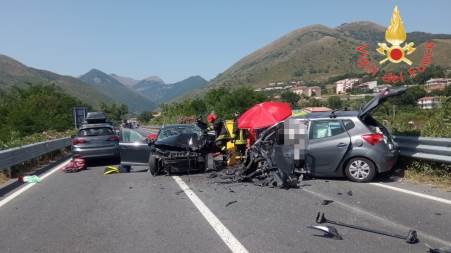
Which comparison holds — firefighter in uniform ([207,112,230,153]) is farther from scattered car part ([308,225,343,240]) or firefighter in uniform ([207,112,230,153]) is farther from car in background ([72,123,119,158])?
scattered car part ([308,225,343,240])

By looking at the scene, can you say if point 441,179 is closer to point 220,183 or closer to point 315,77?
point 220,183

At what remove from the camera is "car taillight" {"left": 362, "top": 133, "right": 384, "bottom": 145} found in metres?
9.82

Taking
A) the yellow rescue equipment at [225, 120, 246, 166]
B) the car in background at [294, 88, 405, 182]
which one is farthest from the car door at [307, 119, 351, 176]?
the yellow rescue equipment at [225, 120, 246, 166]

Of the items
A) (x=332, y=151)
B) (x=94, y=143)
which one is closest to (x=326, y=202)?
(x=332, y=151)

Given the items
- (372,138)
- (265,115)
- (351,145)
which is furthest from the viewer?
(265,115)

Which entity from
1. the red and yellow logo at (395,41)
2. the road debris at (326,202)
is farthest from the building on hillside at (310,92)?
the road debris at (326,202)

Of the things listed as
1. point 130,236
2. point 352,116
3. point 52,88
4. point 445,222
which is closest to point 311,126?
point 352,116

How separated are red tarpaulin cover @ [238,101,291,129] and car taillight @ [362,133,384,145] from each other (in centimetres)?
265

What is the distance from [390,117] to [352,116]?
3977 millimetres

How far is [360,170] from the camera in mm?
10008

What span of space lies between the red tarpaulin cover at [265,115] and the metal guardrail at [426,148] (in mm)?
2861

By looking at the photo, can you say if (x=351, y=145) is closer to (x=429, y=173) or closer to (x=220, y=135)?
(x=429, y=173)

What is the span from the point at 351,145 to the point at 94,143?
9.68m

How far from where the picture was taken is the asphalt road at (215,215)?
18.9ft
